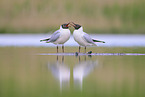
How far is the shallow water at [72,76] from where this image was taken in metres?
5.50

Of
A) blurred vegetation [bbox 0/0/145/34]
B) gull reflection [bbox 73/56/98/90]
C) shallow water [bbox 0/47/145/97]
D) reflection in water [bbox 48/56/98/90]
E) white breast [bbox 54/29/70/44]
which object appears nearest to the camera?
shallow water [bbox 0/47/145/97]

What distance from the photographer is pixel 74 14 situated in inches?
952

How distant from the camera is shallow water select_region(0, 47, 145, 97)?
18.0 ft

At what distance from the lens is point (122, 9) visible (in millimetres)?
24656

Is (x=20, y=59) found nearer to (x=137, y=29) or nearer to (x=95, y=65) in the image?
(x=95, y=65)

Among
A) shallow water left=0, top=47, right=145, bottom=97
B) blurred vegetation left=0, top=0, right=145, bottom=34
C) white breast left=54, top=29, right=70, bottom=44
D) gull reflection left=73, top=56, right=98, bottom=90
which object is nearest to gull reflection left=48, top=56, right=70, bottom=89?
shallow water left=0, top=47, right=145, bottom=97

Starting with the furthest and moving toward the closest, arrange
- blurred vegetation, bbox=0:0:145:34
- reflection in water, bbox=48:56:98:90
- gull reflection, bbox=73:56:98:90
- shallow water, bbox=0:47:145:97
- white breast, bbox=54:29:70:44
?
blurred vegetation, bbox=0:0:145:34
white breast, bbox=54:29:70:44
gull reflection, bbox=73:56:98:90
reflection in water, bbox=48:56:98:90
shallow water, bbox=0:47:145:97

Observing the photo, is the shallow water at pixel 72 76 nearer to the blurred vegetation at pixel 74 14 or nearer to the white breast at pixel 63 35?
the white breast at pixel 63 35

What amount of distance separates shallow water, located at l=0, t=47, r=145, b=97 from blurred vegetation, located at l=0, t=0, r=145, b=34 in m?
13.8

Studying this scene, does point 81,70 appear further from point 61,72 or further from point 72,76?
point 72,76

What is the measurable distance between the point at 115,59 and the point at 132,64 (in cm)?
98

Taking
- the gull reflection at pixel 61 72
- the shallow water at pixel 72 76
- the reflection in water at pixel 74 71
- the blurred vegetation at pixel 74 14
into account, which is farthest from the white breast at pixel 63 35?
the blurred vegetation at pixel 74 14

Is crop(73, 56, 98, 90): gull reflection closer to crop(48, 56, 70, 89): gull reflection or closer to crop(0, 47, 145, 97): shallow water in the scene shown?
crop(0, 47, 145, 97): shallow water

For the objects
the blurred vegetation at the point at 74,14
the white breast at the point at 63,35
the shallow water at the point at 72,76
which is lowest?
the shallow water at the point at 72,76
